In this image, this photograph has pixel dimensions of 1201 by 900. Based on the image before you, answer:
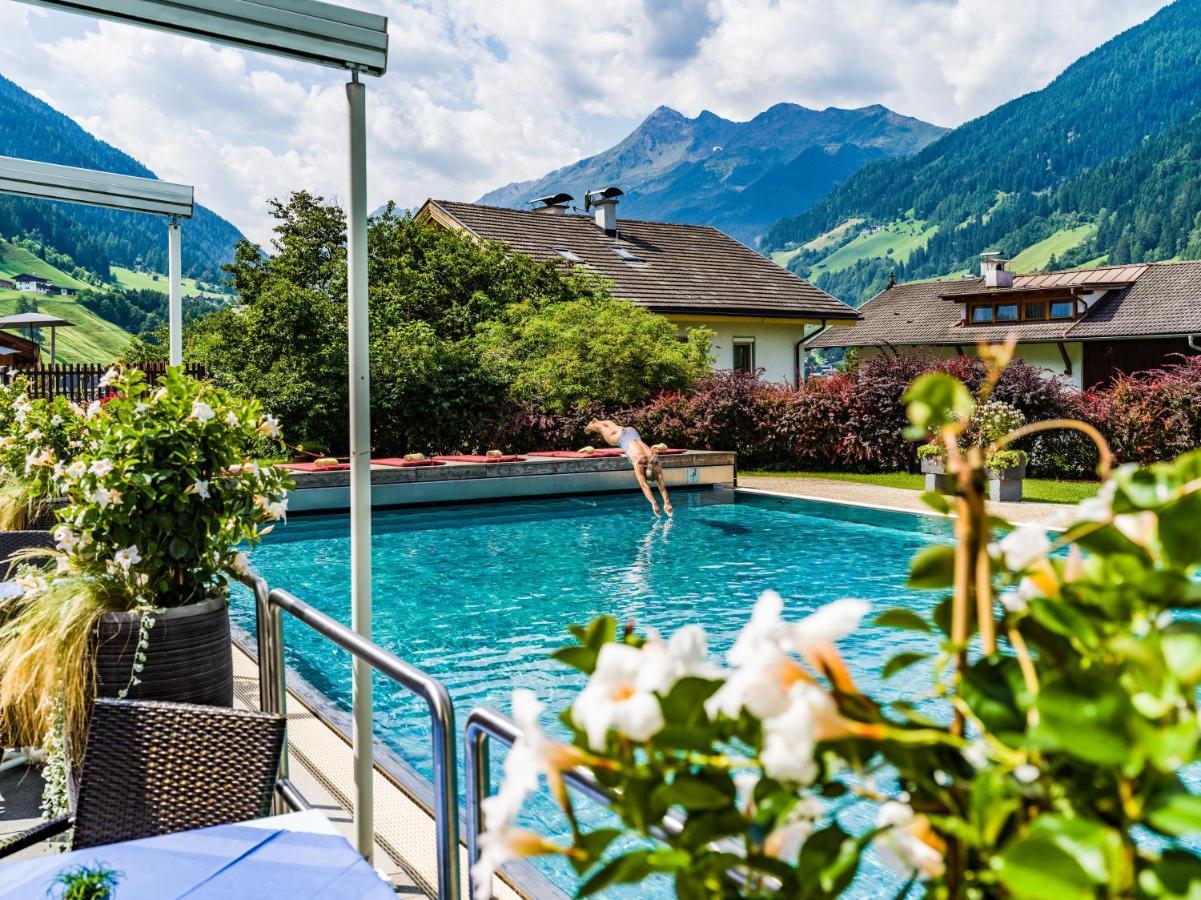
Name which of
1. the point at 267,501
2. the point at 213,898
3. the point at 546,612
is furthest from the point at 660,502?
the point at 213,898

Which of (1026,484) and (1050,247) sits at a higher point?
(1050,247)

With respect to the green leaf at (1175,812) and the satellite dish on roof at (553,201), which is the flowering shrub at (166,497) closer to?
the green leaf at (1175,812)

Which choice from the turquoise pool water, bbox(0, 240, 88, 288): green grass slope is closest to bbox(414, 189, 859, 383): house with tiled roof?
the turquoise pool water

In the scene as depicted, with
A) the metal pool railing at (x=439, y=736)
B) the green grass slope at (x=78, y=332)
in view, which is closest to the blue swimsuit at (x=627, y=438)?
the metal pool railing at (x=439, y=736)

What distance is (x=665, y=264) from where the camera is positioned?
92.7 ft

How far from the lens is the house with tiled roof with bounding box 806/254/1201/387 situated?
30281 mm

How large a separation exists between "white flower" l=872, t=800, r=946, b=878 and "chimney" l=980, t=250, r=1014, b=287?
36766 millimetres

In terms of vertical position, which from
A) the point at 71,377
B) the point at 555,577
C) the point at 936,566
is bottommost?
the point at 555,577

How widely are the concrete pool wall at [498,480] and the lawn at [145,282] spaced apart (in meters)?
93.6

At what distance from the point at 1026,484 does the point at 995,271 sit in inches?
830

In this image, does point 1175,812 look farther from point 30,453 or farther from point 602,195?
point 602,195

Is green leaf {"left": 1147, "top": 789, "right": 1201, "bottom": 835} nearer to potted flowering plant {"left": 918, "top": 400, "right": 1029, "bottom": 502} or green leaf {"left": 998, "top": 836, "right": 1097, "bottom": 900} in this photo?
green leaf {"left": 998, "top": 836, "right": 1097, "bottom": 900}

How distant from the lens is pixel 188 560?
147 inches

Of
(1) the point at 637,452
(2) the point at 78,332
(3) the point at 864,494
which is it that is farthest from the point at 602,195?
(2) the point at 78,332
